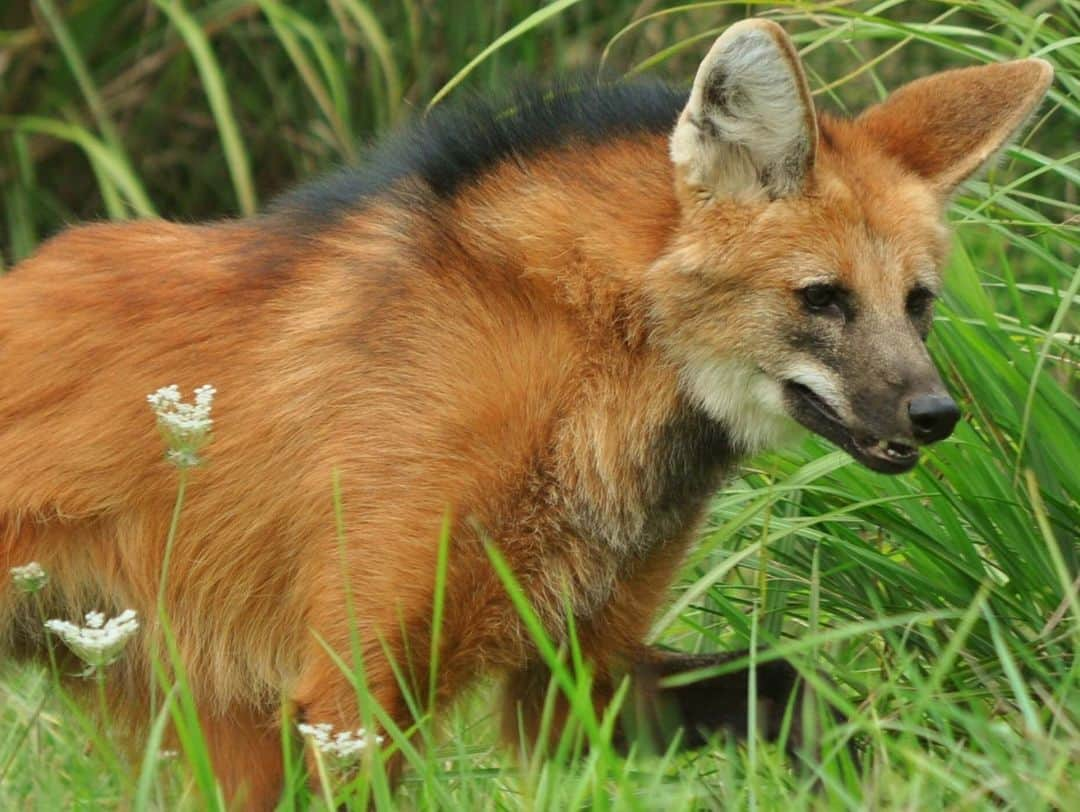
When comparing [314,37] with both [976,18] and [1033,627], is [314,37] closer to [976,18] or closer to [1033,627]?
[976,18]

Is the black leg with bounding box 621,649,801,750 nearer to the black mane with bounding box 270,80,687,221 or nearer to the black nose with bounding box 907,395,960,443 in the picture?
the black nose with bounding box 907,395,960,443

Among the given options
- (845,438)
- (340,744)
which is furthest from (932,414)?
(340,744)

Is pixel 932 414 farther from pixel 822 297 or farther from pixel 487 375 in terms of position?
pixel 487 375

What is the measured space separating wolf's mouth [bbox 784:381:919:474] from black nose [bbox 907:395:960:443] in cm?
5

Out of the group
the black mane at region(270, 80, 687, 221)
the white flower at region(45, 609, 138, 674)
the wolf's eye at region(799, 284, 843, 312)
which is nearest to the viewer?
the white flower at region(45, 609, 138, 674)

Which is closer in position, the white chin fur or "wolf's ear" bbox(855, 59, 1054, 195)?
the white chin fur

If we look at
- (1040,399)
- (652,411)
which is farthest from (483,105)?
(1040,399)

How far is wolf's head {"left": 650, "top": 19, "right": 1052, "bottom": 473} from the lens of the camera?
8.29 feet

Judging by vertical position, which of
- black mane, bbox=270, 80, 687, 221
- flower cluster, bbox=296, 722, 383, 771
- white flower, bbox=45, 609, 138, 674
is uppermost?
black mane, bbox=270, 80, 687, 221

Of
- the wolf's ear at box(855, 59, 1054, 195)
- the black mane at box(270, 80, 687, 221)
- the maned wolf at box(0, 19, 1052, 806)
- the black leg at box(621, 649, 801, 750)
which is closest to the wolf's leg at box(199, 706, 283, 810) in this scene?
the maned wolf at box(0, 19, 1052, 806)

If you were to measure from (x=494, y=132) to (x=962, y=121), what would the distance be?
813mm

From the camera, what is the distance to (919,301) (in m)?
2.68

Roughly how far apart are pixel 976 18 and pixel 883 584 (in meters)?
3.51

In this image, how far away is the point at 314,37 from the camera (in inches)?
196
